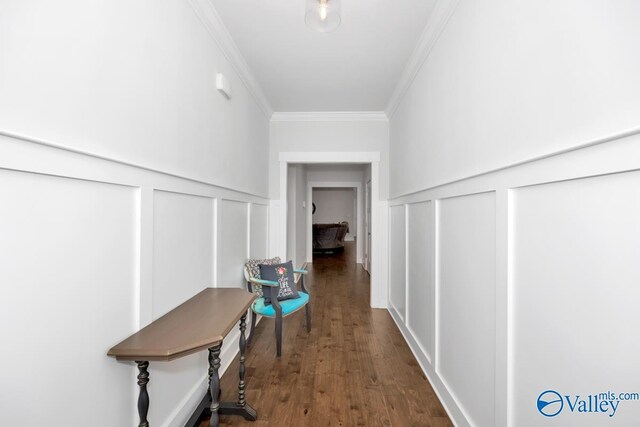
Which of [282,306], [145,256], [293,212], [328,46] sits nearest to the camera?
[145,256]

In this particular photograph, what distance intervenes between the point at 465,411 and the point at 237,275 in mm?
1882

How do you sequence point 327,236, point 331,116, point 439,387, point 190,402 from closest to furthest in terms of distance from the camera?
point 190,402, point 439,387, point 331,116, point 327,236

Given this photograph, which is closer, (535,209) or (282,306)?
(535,209)

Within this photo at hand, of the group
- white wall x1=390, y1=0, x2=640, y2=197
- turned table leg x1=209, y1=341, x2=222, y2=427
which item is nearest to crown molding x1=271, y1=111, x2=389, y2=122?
white wall x1=390, y1=0, x2=640, y2=197

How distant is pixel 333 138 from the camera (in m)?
3.79

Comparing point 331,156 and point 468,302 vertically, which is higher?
point 331,156

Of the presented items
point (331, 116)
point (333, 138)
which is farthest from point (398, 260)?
point (331, 116)

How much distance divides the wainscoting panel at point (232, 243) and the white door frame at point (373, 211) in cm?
103

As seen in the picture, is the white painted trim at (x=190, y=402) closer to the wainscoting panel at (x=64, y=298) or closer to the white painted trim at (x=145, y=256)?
the wainscoting panel at (x=64, y=298)

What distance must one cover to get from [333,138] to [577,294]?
321cm

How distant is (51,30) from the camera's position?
0.83 m

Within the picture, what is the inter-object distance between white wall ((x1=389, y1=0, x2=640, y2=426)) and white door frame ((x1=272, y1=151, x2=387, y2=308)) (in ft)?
5.88

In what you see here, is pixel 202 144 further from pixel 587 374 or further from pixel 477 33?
pixel 587 374

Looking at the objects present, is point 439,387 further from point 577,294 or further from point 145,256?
point 145,256
